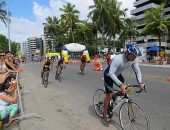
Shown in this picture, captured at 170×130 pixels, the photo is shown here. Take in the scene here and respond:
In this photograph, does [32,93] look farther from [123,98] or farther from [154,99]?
[123,98]

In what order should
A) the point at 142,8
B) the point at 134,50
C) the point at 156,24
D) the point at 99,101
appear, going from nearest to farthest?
1. the point at 134,50
2. the point at 99,101
3. the point at 156,24
4. the point at 142,8

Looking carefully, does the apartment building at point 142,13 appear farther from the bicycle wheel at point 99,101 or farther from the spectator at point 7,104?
the spectator at point 7,104

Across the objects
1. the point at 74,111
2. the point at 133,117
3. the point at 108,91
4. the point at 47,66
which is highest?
the point at 47,66

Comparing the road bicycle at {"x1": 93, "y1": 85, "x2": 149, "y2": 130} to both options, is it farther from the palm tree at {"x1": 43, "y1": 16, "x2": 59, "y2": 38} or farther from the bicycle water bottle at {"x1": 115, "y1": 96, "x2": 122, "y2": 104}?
the palm tree at {"x1": 43, "y1": 16, "x2": 59, "y2": 38}

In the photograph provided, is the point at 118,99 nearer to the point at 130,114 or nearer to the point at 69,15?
the point at 130,114

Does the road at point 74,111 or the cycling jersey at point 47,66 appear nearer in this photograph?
the road at point 74,111

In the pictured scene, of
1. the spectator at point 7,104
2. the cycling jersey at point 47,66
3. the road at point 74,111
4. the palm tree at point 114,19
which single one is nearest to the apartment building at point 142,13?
the palm tree at point 114,19

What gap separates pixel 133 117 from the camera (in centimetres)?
586

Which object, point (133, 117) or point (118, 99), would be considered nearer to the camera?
point (133, 117)

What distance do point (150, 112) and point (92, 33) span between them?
276 feet

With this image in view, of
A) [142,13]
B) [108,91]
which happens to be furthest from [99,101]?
[142,13]

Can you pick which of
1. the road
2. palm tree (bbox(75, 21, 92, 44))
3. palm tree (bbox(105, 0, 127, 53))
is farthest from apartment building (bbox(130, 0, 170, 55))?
the road

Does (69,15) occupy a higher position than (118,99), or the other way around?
(69,15)

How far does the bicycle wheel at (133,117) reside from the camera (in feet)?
18.9
